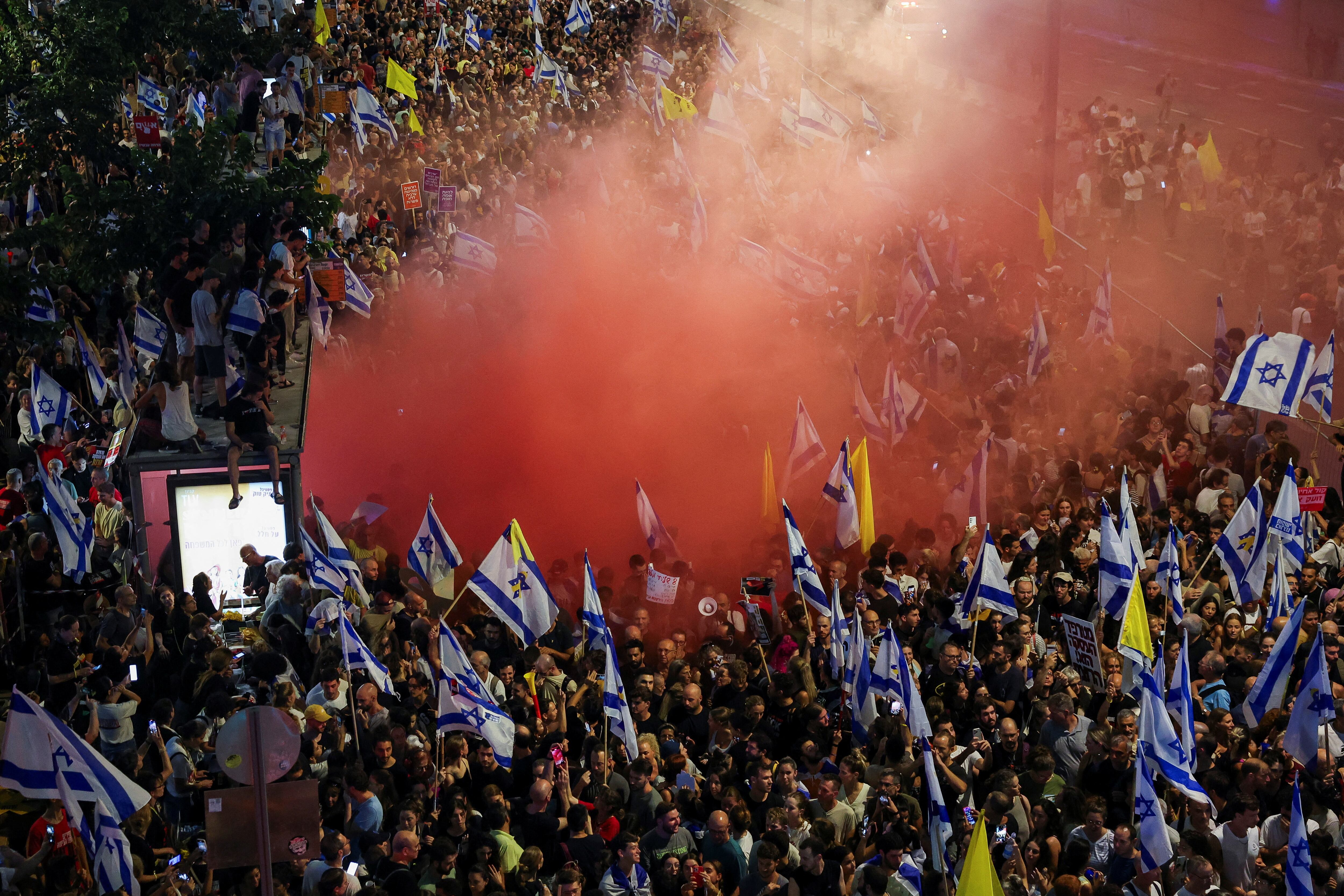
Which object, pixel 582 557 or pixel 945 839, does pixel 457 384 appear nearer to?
pixel 582 557

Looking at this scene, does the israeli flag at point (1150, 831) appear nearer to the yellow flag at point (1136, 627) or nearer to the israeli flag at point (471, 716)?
the yellow flag at point (1136, 627)

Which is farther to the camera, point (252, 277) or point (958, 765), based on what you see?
point (252, 277)

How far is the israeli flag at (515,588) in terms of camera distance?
35.6 feet

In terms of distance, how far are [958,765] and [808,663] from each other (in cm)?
156

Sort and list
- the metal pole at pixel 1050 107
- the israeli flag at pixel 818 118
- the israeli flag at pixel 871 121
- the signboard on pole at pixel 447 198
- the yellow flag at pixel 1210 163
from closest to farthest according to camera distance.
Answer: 1. the metal pole at pixel 1050 107
2. the signboard on pole at pixel 447 198
3. the yellow flag at pixel 1210 163
4. the israeli flag at pixel 818 118
5. the israeli flag at pixel 871 121

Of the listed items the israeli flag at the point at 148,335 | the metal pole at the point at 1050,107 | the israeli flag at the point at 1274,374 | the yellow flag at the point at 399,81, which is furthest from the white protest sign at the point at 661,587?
the yellow flag at the point at 399,81

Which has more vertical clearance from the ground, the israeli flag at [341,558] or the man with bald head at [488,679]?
the israeli flag at [341,558]

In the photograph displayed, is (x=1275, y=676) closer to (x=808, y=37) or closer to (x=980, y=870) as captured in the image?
(x=980, y=870)

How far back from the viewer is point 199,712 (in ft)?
33.9

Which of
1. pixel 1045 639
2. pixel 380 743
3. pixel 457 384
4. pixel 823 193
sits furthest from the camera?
pixel 823 193

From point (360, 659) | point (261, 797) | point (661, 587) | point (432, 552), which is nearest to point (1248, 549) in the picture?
point (661, 587)

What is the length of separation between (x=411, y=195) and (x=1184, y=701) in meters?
14.6

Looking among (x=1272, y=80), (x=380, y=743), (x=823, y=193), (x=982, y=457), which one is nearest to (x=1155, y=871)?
(x=380, y=743)

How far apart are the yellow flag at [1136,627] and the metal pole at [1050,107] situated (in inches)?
458
